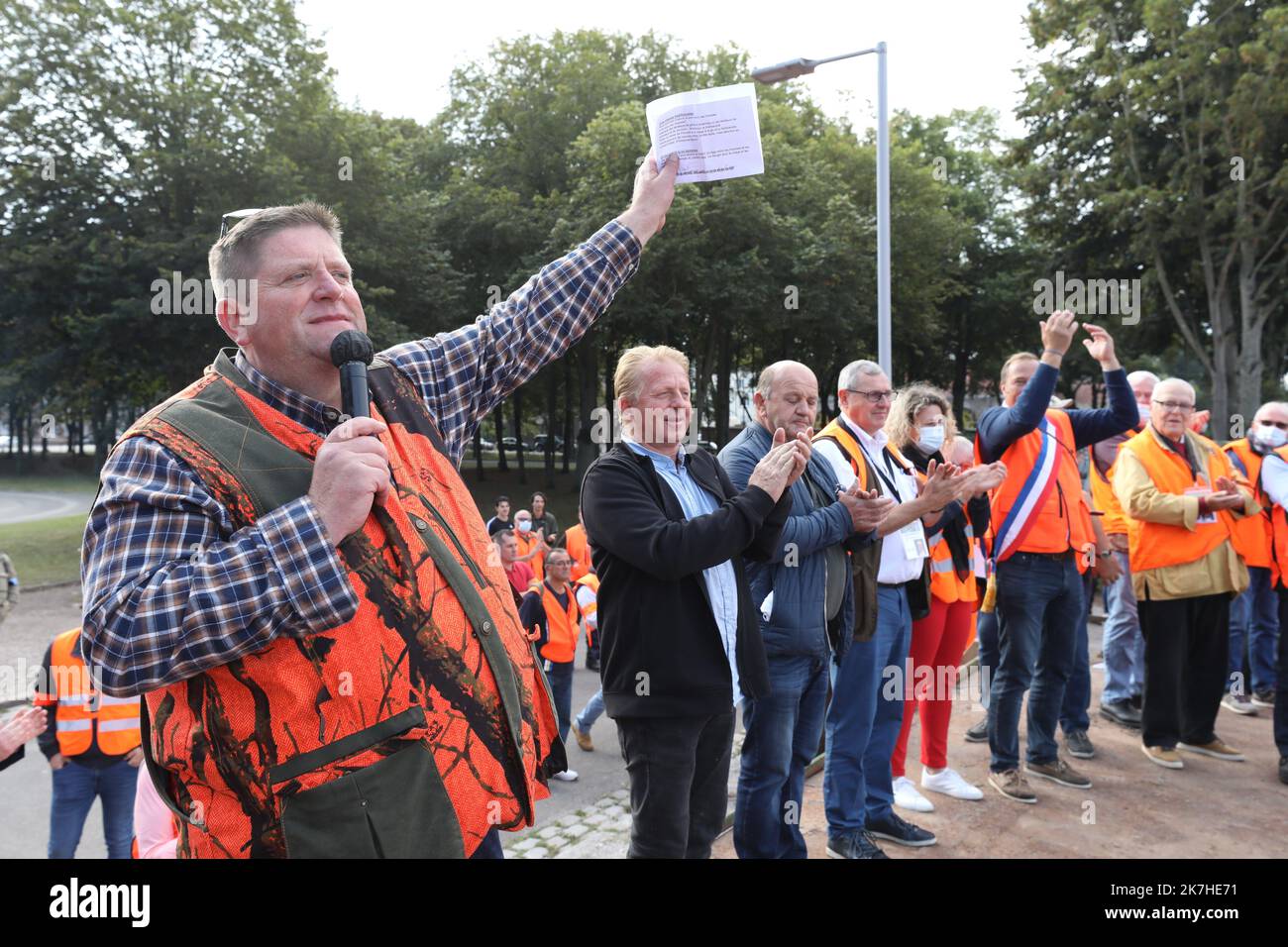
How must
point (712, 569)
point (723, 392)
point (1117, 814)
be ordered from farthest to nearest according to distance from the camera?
1. point (723, 392)
2. point (1117, 814)
3. point (712, 569)

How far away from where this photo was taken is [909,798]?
511cm

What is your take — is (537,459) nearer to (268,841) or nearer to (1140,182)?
(1140,182)

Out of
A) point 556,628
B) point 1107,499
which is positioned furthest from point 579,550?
point 1107,499

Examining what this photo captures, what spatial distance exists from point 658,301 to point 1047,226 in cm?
1025

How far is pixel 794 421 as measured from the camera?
14.2 ft

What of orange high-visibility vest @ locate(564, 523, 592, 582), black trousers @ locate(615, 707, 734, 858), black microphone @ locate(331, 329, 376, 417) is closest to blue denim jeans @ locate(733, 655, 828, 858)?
black trousers @ locate(615, 707, 734, 858)

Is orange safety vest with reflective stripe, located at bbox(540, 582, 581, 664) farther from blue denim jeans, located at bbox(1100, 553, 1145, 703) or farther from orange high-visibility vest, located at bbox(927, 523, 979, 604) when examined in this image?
blue denim jeans, located at bbox(1100, 553, 1145, 703)

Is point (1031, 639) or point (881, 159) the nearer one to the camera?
point (1031, 639)

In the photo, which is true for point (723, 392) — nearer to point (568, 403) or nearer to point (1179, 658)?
point (568, 403)

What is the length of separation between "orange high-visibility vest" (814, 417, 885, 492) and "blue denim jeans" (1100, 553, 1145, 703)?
3.47m

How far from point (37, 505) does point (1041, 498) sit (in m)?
35.5

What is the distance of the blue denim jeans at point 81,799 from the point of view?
5.09m
